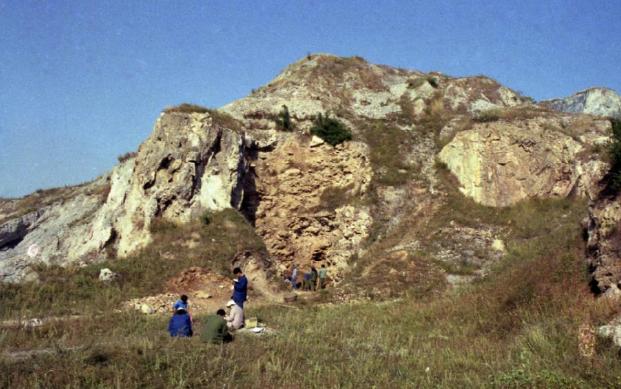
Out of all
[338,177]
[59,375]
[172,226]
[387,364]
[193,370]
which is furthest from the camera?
[338,177]

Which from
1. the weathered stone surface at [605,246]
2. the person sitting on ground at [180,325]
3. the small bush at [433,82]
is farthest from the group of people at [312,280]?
the small bush at [433,82]

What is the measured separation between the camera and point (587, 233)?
55.9ft

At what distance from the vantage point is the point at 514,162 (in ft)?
99.9

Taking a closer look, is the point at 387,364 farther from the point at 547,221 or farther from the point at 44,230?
the point at 44,230

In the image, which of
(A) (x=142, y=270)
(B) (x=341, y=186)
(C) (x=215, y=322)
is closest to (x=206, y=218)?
(A) (x=142, y=270)

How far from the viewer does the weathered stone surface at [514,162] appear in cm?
2981

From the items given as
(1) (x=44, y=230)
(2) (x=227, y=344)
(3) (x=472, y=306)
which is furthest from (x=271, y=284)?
(1) (x=44, y=230)

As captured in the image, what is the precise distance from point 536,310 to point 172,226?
1873 cm

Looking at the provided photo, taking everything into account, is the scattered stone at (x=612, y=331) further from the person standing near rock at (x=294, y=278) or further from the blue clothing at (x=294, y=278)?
the blue clothing at (x=294, y=278)

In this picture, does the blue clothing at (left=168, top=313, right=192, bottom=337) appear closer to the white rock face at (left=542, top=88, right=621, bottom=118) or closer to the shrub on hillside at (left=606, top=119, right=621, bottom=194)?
the shrub on hillside at (left=606, top=119, right=621, bottom=194)

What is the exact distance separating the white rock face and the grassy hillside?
113 feet

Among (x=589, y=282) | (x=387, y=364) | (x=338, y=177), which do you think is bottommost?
(x=387, y=364)

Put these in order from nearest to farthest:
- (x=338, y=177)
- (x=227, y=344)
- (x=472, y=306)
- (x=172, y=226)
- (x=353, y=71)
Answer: (x=227, y=344) < (x=472, y=306) < (x=172, y=226) < (x=338, y=177) < (x=353, y=71)

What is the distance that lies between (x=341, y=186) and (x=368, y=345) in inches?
830
